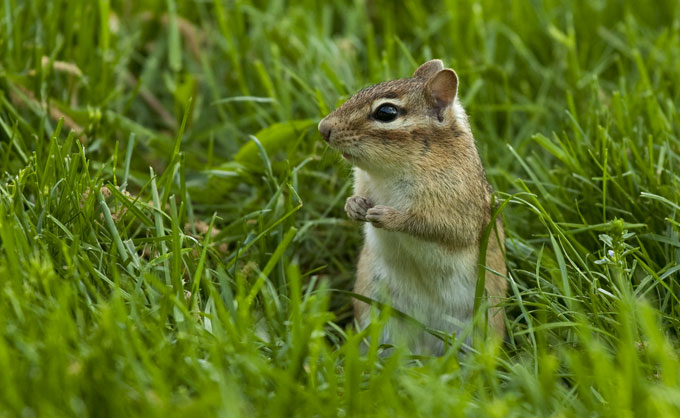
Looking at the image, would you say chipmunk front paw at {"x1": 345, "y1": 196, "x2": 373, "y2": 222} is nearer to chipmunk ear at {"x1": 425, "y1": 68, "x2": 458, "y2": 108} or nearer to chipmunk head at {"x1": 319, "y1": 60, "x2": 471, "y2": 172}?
chipmunk head at {"x1": 319, "y1": 60, "x2": 471, "y2": 172}

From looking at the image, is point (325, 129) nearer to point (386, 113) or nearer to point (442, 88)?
point (386, 113)

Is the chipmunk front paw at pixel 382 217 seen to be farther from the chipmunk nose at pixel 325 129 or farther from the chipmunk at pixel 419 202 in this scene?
the chipmunk nose at pixel 325 129

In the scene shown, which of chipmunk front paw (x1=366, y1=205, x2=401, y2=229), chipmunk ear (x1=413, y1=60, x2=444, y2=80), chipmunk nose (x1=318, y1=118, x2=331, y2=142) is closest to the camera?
chipmunk front paw (x1=366, y1=205, x2=401, y2=229)

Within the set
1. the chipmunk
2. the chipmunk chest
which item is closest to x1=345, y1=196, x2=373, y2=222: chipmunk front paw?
the chipmunk

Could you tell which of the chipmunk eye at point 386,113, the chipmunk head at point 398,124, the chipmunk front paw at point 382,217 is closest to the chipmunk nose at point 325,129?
the chipmunk head at point 398,124

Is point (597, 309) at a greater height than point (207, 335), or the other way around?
point (207, 335)

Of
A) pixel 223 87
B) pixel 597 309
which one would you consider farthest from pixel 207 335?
pixel 223 87

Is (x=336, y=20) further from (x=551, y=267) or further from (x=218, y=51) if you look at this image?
(x=551, y=267)

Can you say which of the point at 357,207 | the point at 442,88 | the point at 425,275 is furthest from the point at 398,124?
the point at 425,275
